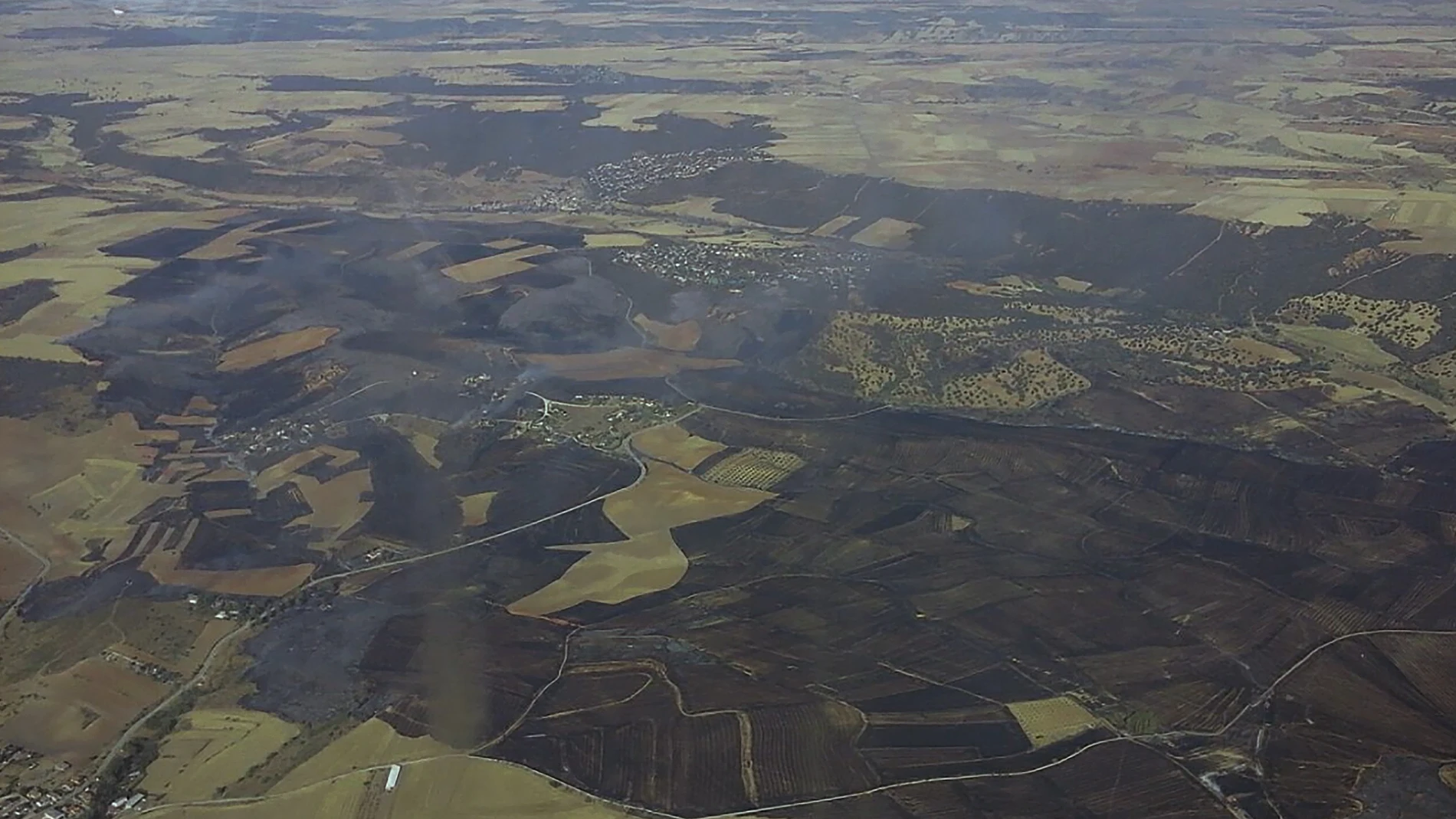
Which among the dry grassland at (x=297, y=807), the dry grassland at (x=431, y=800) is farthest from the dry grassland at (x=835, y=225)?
the dry grassland at (x=297, y=807)

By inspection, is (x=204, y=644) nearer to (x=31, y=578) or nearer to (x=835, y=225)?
(x=31, y=578)

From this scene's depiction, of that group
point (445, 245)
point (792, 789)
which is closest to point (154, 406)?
point (445, 245)

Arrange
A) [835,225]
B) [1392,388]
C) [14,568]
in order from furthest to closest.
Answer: [835,225]
[1392,388]
[14,568]

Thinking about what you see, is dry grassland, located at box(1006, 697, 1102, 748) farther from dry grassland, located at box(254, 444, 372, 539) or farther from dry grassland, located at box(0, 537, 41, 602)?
dry grassland, located at box(0, 537, 41, 602)

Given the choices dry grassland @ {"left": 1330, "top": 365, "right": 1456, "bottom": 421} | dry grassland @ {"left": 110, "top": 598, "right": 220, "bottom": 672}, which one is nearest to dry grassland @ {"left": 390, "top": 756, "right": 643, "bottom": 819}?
dry grassland @ {"left": 110, "top": 598, "right": 220, "bottom": 672}

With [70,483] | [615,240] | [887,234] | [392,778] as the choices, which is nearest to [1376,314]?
[887,234]

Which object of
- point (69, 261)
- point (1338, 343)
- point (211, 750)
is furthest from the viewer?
point (69, 261)
